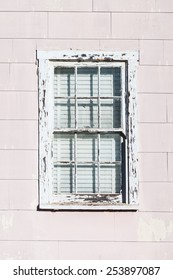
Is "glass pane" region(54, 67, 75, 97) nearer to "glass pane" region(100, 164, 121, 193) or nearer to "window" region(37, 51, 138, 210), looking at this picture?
"window" region(37, 51, 138, 210)

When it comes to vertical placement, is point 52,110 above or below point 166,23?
below

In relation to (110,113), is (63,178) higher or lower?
lower

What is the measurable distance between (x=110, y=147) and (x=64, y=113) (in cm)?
59

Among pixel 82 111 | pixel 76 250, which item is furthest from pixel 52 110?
pixel 76 250

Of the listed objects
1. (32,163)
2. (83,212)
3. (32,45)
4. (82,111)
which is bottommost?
(83,212)

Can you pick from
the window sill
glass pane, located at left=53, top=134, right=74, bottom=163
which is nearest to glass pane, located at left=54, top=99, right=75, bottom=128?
glass pane, located at left=53, top=134, right=74, bottom=163

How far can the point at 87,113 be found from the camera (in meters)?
6.68

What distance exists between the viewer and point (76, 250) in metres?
6.45

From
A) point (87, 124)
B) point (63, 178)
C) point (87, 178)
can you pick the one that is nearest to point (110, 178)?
point (87, 178)

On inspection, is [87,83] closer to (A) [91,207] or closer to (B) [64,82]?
(B) [64,82]

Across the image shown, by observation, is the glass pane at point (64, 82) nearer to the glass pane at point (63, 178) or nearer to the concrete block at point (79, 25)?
the concrete block at point (79, 25)
